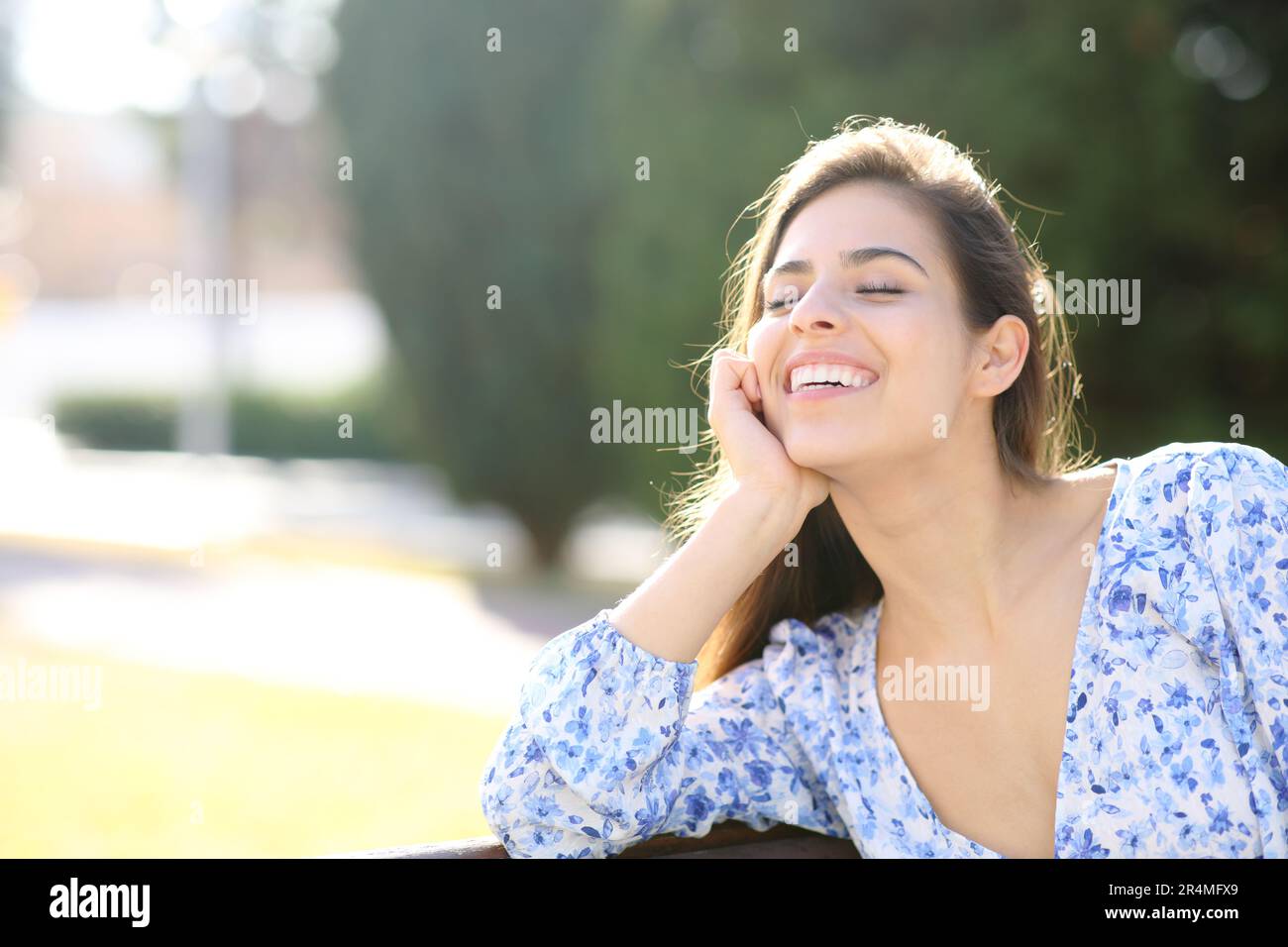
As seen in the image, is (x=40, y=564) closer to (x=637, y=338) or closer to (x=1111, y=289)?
(x=637, y=338)

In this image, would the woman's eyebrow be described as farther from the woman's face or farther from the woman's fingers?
the woman's fingers

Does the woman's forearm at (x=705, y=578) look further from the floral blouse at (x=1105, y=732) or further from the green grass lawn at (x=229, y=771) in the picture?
the green grass lawn at (x=229, y=771)

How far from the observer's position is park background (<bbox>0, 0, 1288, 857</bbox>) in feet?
23.6

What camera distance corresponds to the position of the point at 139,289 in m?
38.3

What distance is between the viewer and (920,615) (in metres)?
2.52

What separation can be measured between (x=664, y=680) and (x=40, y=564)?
1240cm

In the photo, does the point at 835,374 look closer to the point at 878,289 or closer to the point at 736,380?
the point at 878,289

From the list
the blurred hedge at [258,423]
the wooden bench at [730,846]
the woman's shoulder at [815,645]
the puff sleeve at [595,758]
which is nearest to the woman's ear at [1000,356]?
the woman's shoulder at [815,645]

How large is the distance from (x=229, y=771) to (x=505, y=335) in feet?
17.2

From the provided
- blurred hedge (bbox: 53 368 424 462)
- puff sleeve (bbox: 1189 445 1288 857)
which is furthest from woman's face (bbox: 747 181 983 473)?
blurred hedge (bbox: 53 368 424 462)

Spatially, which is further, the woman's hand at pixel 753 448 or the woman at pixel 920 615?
the woman's hand at pixel 753 448

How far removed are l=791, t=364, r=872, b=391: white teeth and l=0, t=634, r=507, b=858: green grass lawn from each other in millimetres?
3431

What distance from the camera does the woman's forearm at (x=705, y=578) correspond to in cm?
228
